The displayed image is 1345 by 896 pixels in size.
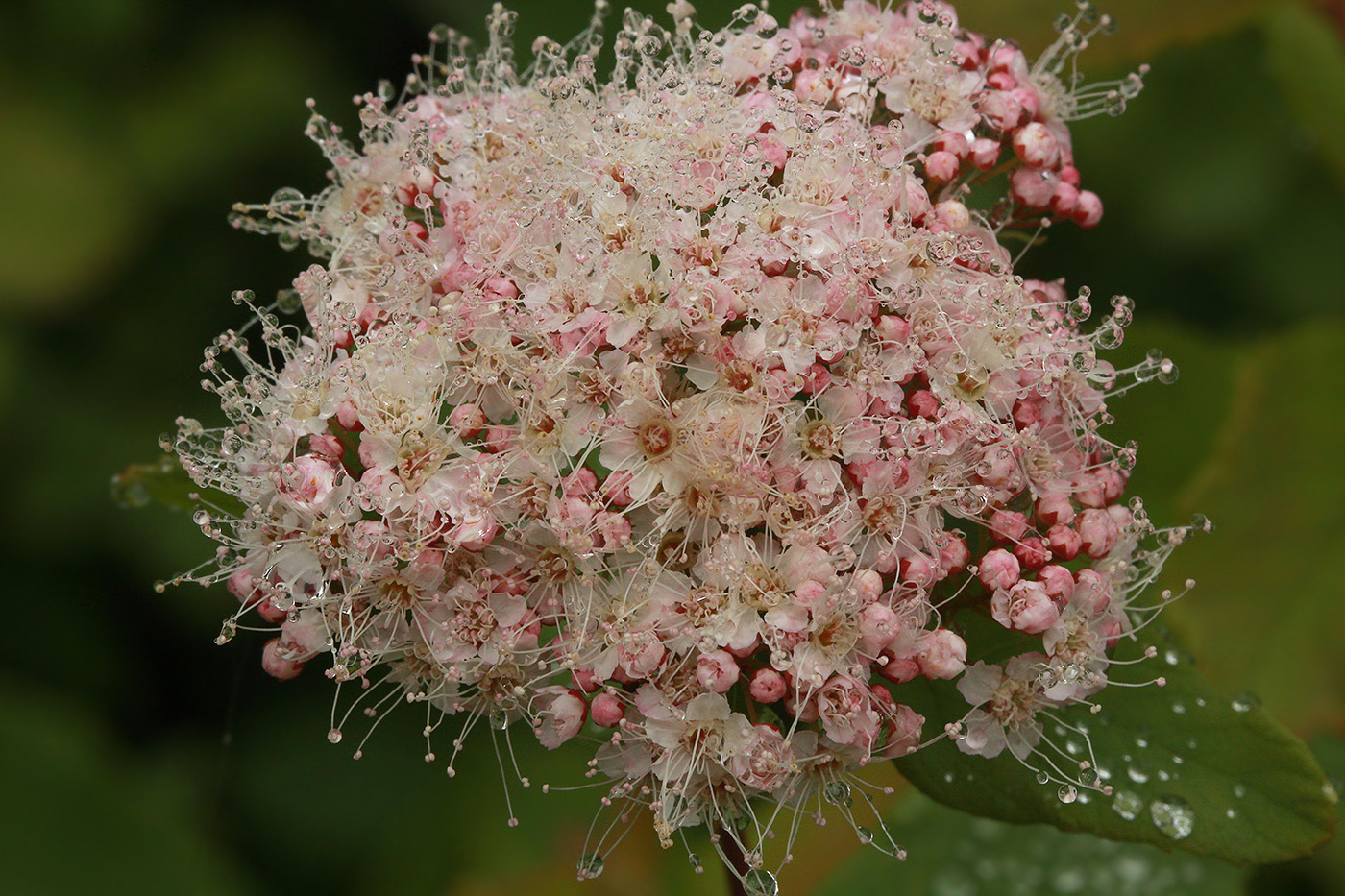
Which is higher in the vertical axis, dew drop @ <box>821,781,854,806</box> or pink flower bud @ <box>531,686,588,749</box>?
pink flower bud @ <box>531,686,588,749</box>

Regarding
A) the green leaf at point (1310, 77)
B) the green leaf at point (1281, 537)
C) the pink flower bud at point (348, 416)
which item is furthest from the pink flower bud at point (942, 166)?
the green leaf at point (1310, 77)

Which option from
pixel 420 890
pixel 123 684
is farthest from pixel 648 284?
pixel 123 684

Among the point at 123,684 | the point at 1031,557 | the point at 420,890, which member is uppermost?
the point at 1031,557

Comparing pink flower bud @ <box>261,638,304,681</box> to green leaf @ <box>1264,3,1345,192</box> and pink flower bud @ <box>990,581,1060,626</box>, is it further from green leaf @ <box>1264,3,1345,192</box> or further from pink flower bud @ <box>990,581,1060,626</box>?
green leaf @ <box>1264,3,1345,192</box>

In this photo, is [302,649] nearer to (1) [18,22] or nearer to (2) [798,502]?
(2) [798,502]

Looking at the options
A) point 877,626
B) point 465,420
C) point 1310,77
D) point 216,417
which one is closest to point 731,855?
point 877,626

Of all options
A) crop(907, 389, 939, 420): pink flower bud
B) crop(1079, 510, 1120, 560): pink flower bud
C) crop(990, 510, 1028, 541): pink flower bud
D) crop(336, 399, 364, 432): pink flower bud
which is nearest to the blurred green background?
crop(1079, 510, 1120, 560): pink flower bud

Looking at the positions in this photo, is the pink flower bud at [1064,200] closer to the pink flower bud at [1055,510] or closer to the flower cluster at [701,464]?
the flower cluster at [701,464]
